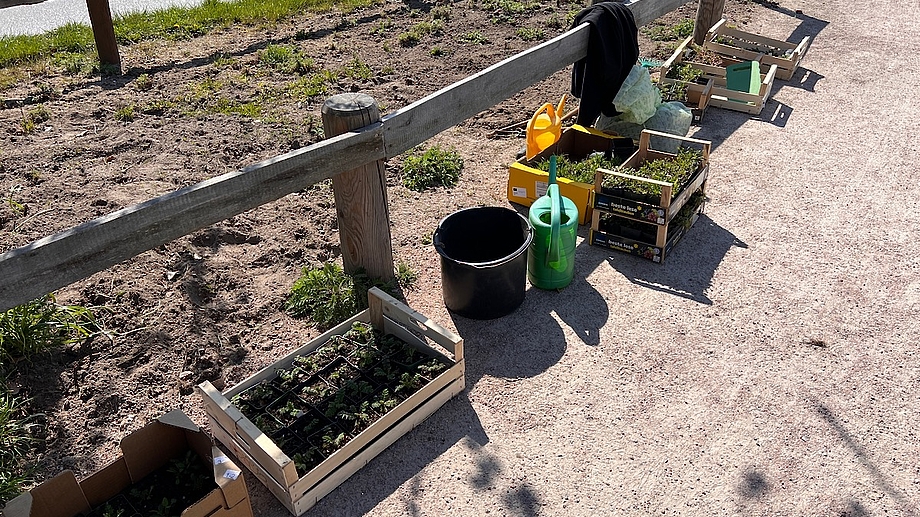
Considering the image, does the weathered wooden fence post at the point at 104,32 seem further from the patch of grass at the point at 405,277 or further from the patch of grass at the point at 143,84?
the patch of grass at the point at 405,277

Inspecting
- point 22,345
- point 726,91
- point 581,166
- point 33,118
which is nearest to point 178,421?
point 22,345

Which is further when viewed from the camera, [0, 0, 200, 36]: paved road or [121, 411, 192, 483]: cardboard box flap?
[0, 0, 200, 36]: paved road

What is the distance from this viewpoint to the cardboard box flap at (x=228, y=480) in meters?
2.92

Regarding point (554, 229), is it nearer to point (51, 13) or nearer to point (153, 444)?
point (153, 444)

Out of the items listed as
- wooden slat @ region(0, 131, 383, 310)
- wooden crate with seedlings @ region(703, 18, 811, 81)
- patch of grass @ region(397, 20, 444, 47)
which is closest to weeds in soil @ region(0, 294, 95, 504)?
wooden slat @ region(0, 131, 383, 310)

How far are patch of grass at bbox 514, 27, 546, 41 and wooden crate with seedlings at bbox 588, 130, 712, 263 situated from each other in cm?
409

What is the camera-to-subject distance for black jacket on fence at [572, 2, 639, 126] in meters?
5.88

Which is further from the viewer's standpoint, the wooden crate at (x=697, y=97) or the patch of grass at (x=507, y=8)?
the patch of grass at (x=507, y=8)

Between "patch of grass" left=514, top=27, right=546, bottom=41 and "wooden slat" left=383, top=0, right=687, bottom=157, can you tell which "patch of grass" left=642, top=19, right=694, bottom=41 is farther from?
"wooden slat" left=383, top=0, right=687, bottom=157

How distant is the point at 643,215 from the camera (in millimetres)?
4902

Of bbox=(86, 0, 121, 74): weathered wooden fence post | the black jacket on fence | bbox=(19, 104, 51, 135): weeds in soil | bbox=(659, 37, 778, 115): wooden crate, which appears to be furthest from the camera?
bbox=(86, 0, 121, 74): weathered wooden fence post

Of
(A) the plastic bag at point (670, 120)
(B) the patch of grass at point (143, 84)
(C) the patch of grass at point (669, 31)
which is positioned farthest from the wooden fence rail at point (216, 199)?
(C) the patch of grass at point (669, 31)

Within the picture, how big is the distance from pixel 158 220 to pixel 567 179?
2.97 meters

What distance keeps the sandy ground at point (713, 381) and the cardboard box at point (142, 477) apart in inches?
15.7
